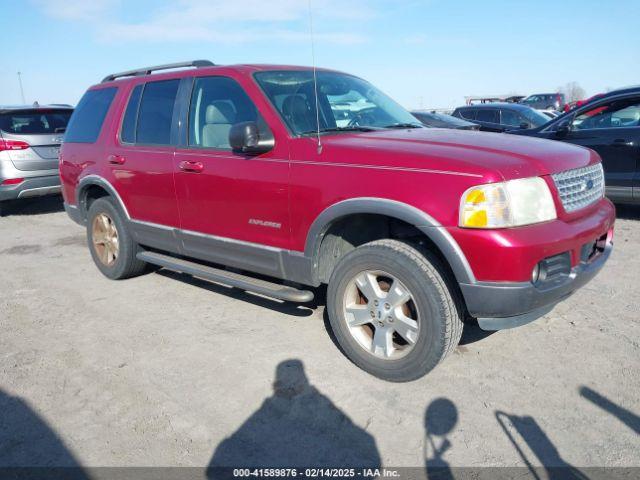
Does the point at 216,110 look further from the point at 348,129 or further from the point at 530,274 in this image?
the point at 530,274

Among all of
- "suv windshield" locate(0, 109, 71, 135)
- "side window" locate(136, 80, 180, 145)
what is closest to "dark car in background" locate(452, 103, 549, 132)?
"side window" locate(136, 80, 180, 145)

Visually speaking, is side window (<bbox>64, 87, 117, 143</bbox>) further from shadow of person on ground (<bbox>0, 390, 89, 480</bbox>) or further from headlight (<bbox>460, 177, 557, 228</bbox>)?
headlight (<bbox>460, 177, 557, 228</bbox>)

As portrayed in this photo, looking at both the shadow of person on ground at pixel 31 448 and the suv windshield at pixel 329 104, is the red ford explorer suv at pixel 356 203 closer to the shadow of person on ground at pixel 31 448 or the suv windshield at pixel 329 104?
the suv windshield at pixel 329 104

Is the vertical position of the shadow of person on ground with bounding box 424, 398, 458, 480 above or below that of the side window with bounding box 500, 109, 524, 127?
below

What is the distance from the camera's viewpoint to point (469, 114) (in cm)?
1235

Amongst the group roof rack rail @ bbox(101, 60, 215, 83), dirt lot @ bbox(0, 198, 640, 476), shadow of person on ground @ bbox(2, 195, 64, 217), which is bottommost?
dirt lot @ bbox(0, 198, 640, 476)

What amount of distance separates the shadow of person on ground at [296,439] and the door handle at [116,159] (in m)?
→ 2.75

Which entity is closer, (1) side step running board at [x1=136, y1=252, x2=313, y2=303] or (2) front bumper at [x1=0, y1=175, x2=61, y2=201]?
(1) side step running board at [x1=136, y1=252, x2=313, y2=303]

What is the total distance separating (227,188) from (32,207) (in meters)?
7.62

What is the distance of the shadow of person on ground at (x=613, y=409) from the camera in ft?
8.68

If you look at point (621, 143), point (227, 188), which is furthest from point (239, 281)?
point (621, 143)

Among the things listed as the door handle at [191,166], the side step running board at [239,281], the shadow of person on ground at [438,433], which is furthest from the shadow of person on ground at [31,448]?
the door handle at [191,166]

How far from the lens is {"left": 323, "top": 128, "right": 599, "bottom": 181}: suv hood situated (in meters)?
2.75

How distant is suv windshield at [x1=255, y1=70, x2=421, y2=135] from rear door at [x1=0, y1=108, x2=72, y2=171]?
19.2ft
